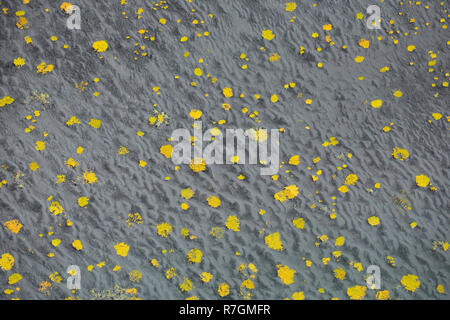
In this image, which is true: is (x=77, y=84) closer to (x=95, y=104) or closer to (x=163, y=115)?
(x=95, y=104)

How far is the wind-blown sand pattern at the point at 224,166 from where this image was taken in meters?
1.44

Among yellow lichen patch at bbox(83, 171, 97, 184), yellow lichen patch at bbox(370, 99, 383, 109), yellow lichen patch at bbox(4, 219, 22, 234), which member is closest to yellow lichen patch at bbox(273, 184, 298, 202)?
yellow lichen patch at bbox(370, 99, 383, 109)

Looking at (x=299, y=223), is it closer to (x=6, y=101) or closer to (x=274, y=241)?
(x=274, y=241)

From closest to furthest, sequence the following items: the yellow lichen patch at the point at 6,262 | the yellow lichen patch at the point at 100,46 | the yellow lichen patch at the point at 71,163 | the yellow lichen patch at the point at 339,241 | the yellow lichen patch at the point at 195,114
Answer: the yellow lichen patch at the point at 6,262
the yellow lichen patch at the point at 339,241
the yellow lichen patch at the point at 71,163
the yellow lichen patch at the point at 195,114
the yellow lichen patch at the point at 100,46

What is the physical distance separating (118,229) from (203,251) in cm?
32

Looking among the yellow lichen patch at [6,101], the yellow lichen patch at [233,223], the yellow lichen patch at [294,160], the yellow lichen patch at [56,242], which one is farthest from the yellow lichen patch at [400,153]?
the yellow lichen patch at [6,101]

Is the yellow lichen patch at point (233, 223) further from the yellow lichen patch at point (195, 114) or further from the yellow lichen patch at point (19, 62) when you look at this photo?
the yellow lichen patch at point (19, 62)

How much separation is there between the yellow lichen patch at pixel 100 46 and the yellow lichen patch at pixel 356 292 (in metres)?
1.45

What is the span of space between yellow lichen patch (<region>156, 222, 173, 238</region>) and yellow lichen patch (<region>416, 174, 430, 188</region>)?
997 millimetres

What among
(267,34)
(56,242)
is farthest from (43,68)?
(267,34)

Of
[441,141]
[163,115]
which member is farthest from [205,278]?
[441,141]

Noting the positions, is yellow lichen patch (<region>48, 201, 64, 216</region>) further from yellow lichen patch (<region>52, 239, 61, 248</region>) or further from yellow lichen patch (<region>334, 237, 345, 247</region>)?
yellow lichen patch (<region>334, 237, 345, 247</region>)

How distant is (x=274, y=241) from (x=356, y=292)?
0.33 metres

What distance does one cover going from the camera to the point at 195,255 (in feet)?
4.81
